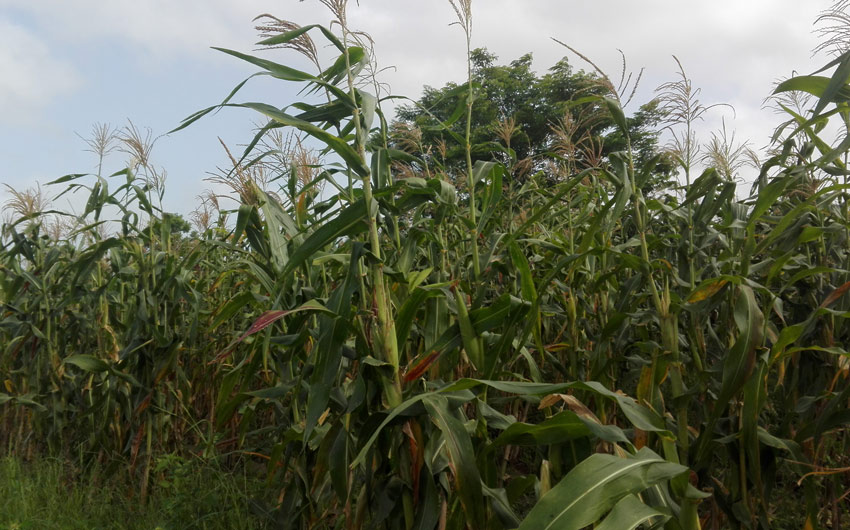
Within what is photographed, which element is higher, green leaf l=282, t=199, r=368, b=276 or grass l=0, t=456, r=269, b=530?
green leaf l=282, t=199, r=368, b=276

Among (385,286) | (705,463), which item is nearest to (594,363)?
(705,463)

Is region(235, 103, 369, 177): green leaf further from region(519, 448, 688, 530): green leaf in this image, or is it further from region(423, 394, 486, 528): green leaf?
region(519, 448, 688, 530): green leaf

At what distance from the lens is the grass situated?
3232mm

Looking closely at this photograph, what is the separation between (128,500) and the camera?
3.69 metres

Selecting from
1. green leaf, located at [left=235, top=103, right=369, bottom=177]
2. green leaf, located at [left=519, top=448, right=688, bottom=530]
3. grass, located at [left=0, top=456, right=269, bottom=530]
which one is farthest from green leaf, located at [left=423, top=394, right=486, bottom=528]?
grass, located at [left=0, top=456, right=269, bottom=530]

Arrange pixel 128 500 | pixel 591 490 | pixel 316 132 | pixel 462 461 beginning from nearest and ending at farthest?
pixel 591 490 < pixel 462 461 < pixel 316 132 < pixel 128 500

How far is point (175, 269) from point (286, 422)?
1502 mm

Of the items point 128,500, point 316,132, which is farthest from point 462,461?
point 128,500

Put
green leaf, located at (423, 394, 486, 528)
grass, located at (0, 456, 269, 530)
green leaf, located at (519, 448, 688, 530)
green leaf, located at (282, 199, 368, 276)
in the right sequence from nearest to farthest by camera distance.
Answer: green leaf, located at (519, 448, 688, 530) < green leaf, located at (423, 394, 486, 528) < green leaf, located at (282, 199, 368, 276) < grass, located at (0, 456, 269, 530)

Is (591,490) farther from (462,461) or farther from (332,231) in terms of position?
(332,231)

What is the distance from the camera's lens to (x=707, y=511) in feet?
8.76

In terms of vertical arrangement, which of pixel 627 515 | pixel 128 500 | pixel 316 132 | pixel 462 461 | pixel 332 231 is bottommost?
pixel 128 500

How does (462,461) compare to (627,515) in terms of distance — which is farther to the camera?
(462,461)

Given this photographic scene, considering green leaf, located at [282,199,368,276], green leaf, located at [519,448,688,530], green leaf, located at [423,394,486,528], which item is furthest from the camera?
green leaf, located at [282,199,368,276]
